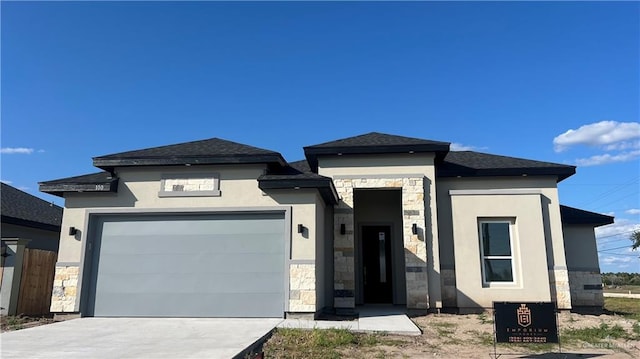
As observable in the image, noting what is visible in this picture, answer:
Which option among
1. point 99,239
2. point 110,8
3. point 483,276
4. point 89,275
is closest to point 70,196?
point 99,239

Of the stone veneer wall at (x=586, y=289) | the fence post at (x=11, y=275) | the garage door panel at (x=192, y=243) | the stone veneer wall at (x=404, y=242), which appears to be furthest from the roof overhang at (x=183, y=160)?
the stone veneer wall at (x=586, y=289)

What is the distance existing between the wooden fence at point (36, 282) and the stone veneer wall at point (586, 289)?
14.7 m

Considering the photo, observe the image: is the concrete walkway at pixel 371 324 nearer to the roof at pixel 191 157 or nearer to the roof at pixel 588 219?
the roof at pixel 191 157

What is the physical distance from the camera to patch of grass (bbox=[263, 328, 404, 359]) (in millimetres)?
5945

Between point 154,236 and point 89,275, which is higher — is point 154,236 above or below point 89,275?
above

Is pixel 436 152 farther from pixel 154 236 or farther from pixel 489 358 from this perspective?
pixel 154 236

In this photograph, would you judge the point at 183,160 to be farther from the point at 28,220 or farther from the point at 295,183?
the point at 28,220

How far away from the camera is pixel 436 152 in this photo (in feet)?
36.7

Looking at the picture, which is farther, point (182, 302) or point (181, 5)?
A: point (181, 5)

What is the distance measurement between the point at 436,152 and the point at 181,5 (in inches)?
310

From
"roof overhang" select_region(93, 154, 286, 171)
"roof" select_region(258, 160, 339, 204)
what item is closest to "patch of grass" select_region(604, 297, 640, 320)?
"roof" select_region(258, 160, 339, 204)

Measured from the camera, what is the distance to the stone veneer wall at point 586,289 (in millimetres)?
11812

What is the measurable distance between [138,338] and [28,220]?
882 centimetres

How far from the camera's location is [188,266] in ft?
31.1
